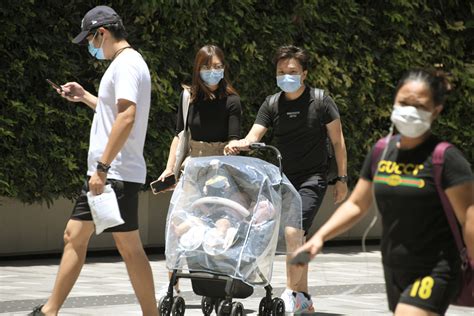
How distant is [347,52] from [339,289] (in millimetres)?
4654

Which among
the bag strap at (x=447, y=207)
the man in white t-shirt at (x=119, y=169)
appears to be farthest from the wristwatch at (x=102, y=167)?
the bag strap at (x=447, y=207)

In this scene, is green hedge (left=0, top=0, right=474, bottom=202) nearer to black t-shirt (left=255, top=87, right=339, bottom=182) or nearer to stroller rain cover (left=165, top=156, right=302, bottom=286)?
black t-shirt (left=255, top=87, right=339, bottom=182)

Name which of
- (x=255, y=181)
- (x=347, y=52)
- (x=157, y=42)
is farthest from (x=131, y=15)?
(x=255, y=181)

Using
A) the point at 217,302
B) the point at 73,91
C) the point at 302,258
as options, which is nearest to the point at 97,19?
the point at 73,91

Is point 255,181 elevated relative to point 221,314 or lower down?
elevated

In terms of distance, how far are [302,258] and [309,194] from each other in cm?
377

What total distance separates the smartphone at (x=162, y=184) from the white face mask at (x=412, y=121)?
11.5 ft

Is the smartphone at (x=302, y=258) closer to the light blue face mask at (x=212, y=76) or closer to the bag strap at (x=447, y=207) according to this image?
the bag strap at (x=447, y=207)

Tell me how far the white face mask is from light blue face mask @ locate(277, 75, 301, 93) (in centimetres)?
366

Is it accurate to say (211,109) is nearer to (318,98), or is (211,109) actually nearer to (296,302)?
(318,98)

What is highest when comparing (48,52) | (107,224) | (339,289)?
(48,52)

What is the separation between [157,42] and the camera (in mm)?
12922

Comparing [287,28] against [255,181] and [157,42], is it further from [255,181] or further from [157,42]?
[255,181]

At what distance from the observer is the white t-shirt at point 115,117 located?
7.40 m
